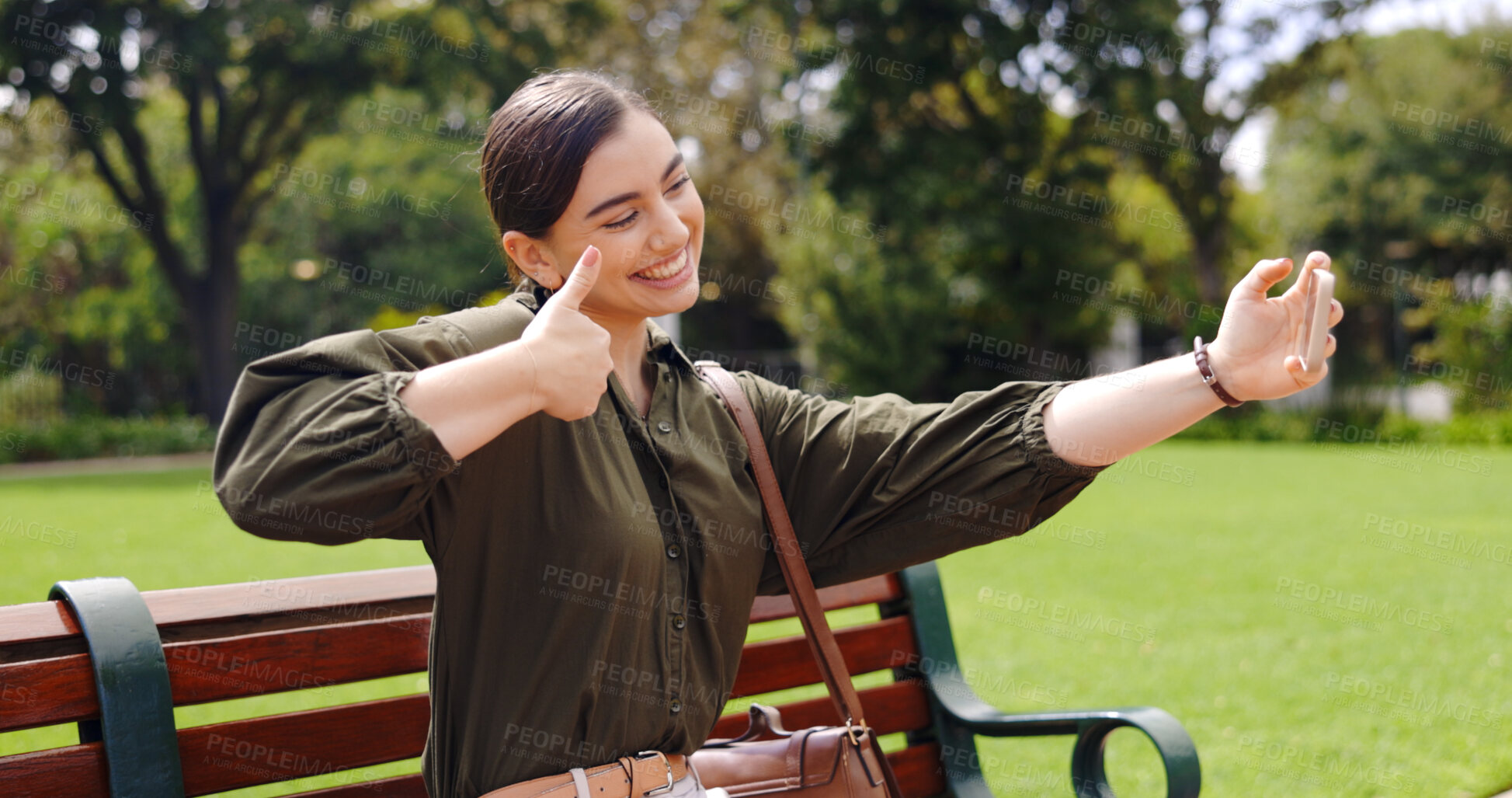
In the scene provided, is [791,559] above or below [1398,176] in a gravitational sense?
below

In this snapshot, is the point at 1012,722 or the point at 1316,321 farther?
the point at 1012,722

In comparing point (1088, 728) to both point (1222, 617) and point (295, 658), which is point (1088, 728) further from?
point (1222, 617)

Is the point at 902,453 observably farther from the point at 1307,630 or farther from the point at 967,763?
the point at 1307,630

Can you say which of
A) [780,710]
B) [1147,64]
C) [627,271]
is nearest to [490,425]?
[627,271]

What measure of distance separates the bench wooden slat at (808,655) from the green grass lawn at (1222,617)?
149cm

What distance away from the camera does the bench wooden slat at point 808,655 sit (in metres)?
2.56

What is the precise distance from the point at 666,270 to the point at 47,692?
43.4 inches

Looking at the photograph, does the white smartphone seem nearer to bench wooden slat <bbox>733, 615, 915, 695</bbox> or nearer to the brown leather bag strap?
the brown leather bag strap

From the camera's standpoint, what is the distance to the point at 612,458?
1.78m

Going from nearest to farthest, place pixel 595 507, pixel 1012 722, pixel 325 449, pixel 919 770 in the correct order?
pixel 325 449, pixel 595 507, pixel 1012 722, pixel 919 770

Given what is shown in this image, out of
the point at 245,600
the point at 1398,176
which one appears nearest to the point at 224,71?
the point at 245,600

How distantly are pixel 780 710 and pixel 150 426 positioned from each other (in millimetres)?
21706

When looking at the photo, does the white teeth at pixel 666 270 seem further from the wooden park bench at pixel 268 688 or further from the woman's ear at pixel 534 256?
the wooden park bench at pixel 268 688

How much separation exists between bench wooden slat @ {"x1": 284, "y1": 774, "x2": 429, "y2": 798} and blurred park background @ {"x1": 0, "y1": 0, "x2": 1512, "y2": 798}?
3.13 ft
